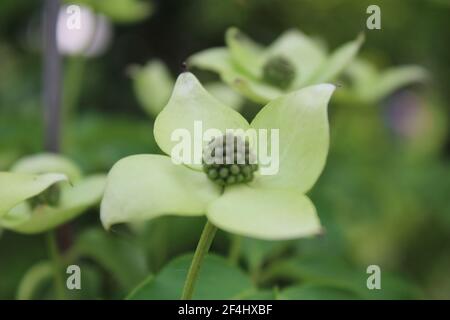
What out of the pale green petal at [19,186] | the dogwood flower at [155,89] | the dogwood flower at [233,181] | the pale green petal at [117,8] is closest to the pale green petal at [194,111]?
the dogwood flower at [233,181]

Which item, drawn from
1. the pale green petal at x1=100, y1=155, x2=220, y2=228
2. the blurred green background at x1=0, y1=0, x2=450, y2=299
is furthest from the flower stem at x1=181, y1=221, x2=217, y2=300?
the blurred green background at x1=0, y1=0, x2=450, y2=299

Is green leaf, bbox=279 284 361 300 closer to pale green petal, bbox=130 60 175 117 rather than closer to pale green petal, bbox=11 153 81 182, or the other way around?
pale green petal, bbox=11 153 81 182

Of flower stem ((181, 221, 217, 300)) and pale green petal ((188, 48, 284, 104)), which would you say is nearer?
flower stem ((181, 221, 217, 300))

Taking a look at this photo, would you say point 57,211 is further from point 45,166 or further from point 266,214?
point 266,214

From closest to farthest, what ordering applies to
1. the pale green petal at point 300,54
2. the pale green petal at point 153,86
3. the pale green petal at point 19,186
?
the pale green petal at point 19,186 → the pale green petal at point 300,54 → the pale green petal at point 153,86

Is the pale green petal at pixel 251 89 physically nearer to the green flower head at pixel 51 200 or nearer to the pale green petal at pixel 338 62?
the pale green petal at pixel 338 62

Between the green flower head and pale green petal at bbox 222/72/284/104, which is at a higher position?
pale green petal at bbox 222/72/284/104

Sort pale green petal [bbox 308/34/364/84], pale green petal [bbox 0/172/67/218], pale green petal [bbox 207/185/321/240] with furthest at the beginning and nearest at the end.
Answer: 1. pale green petal [bbox 308/34/364/84]
2. pale green petal [bbox 0/172/67/218]
3. pale green petal [bbox 207/185/321/240]
